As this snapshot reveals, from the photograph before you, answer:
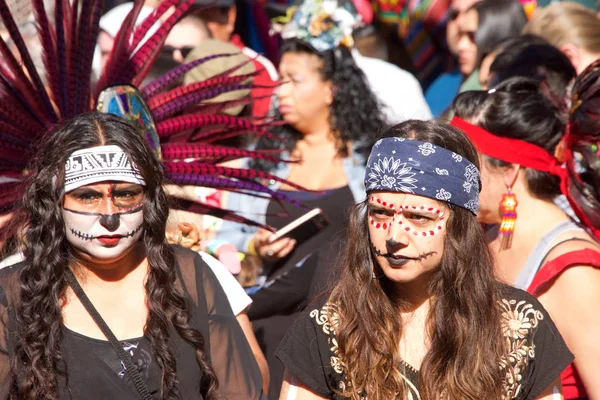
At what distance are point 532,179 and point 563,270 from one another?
41 centimetres

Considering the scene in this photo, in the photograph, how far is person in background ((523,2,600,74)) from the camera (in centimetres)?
470

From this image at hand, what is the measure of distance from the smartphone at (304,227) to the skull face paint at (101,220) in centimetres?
132

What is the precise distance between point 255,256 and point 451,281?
6.05ft

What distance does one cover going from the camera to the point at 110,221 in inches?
110

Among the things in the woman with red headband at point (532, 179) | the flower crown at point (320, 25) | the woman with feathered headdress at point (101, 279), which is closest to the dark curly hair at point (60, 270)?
the woman with feathered headdress at point (101, 279)

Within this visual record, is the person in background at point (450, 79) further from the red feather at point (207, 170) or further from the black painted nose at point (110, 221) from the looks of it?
the black painted nose at point (110, 221)

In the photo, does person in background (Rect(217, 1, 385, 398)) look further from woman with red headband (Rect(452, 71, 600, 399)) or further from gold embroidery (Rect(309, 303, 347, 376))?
gold embroidery (Rect(309, 303, 347, 376))

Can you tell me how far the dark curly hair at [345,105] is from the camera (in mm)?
4812

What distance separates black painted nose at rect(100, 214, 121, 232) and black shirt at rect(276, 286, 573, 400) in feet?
1.99

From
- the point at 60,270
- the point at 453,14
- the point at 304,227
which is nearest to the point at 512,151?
the point at 304,227

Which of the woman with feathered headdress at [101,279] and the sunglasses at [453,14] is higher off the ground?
the woman with feathered headdress at [101,279]

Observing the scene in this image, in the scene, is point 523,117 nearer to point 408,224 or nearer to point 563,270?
point 563,270

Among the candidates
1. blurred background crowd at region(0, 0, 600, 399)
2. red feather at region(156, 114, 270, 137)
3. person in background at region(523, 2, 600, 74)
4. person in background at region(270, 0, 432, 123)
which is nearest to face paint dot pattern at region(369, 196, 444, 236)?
blurred background crowd at region(0, 0, 600, 399)

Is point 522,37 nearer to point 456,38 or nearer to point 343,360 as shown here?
point 456,38
